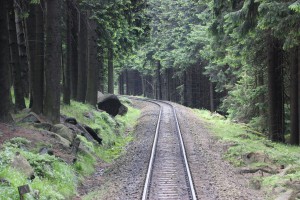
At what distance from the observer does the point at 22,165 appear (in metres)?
10.2

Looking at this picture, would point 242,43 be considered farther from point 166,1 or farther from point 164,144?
point 166,1

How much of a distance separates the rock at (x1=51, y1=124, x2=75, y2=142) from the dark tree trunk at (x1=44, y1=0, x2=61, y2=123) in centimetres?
106

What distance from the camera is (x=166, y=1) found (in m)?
61.0

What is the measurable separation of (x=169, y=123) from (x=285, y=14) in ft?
48.6

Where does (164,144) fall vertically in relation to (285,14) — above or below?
below

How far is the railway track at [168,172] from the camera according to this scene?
445 inches

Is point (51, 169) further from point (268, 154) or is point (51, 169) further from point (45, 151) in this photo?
point (268, 154)

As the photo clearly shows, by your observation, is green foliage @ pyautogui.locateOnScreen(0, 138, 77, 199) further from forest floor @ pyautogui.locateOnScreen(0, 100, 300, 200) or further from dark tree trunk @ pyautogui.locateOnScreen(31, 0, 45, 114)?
dark tree trunk @ pyautogui.locateOnScreen(31, 0, 45, 114)

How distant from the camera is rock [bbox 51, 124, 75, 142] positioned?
51.3 feet

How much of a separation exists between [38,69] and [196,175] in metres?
8.55

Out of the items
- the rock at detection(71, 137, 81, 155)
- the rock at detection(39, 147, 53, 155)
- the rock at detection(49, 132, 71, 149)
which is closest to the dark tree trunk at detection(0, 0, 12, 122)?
the rock at detection(49, 132, 71, 149)

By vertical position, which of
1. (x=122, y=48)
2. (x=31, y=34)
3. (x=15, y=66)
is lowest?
(x=15, y=66)

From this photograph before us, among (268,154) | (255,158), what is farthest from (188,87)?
(255,158)

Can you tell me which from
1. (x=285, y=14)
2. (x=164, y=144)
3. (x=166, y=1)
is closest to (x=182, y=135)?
(x=164, y=144)
